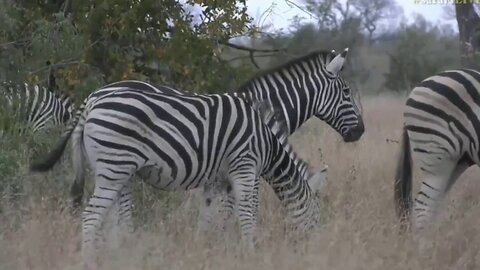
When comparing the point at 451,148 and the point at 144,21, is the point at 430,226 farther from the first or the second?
the point at 144,21

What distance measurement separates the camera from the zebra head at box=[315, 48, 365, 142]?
26.9 feet

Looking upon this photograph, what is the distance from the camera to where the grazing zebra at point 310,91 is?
309 inches

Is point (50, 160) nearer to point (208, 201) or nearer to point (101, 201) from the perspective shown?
point (101, 201)

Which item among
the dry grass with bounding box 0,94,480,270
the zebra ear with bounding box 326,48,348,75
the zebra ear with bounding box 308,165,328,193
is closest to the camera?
the dry grass with bounding box 0,94,480,270

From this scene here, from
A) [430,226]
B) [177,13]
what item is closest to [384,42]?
[177,13]

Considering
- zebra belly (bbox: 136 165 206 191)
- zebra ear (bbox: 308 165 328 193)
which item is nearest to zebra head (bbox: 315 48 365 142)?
zebra ear (bbox: 308 165 328 193)

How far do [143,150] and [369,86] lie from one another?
96.0 feet

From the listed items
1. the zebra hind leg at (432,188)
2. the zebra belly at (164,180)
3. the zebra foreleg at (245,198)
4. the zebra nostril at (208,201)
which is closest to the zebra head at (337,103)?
the zebra hind leg at (432,188)

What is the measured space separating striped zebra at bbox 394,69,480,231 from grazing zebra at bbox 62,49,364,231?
4.09ft

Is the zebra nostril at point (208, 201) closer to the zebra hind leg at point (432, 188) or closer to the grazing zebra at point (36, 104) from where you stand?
the zebra hind leg at point (432, 188)

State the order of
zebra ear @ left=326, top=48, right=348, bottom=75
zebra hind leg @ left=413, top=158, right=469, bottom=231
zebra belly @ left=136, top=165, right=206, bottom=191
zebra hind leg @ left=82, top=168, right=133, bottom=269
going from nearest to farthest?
zebra hind leg @ left=82, top=168, right=133, bottom=269 < zebra belly @ left=136, top=165, right=206, bottom=191 < zebra hind leg @ left=413, top=158, right=469, bottom=231 < zebra ear @ left=326, top=48, right=348, bottom=75

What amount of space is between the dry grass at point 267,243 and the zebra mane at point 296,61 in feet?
3.57

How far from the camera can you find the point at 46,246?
5.32m

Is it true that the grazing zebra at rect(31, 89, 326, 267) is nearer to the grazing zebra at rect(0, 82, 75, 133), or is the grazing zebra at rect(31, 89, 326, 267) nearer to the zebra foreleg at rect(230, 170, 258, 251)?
the zebra foreleg at rect(230, 170, 258, 251)
